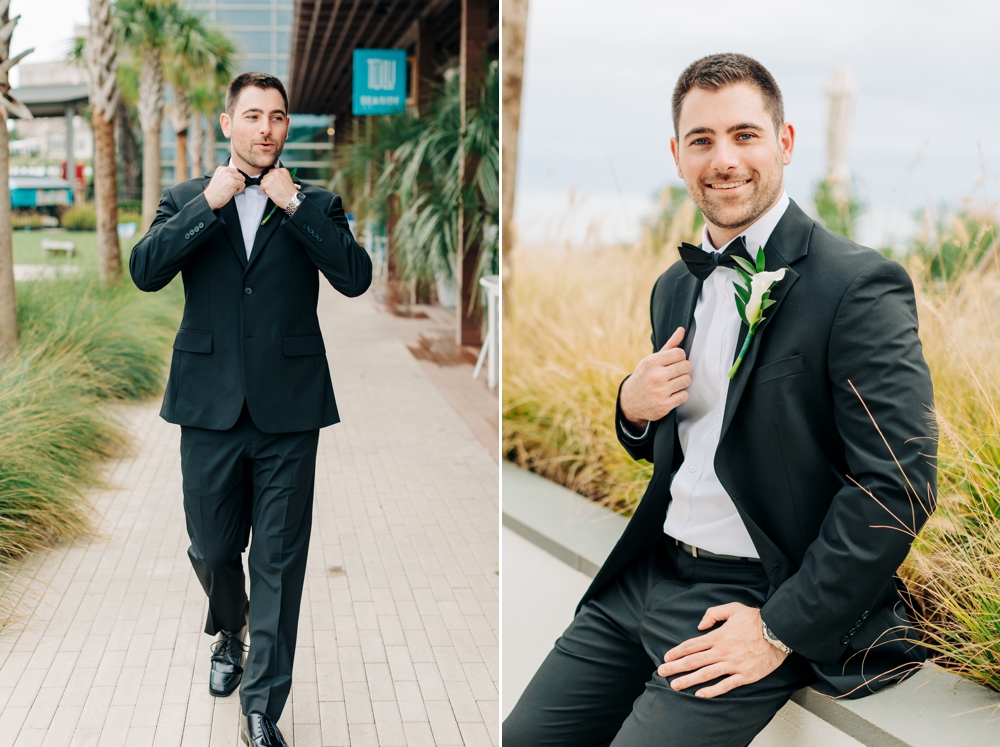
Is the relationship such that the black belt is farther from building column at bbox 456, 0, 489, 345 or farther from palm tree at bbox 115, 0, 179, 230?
palm tree at bbox 115, 0, 179, 230

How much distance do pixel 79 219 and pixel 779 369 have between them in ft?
114

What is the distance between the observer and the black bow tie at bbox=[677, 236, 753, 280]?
2.32 m

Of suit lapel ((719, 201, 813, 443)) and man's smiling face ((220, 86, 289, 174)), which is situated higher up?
man's smiling face ((220, 86, 289, 174))

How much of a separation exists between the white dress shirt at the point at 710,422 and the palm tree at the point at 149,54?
15133 millimetres

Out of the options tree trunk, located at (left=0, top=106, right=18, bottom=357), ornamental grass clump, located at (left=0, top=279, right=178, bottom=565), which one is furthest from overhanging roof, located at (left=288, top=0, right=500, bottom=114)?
tree trunk, located at (left=0, top=106, right=18, bottom=357)

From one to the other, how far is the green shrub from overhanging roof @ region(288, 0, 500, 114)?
42.8 ft

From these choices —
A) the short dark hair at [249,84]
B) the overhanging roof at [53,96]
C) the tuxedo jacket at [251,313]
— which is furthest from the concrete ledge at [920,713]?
the overhanging roof at [53,96]

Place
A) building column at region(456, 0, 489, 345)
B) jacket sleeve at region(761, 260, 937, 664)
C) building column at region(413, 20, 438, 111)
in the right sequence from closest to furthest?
1. jacket sleeve at region(761, 260, 937, 664)
2. building column at region(456, 0, 489, 345)
3. building column at region(413, 20, 438, 111)

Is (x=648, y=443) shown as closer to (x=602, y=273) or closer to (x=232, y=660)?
(x=232, y=660)

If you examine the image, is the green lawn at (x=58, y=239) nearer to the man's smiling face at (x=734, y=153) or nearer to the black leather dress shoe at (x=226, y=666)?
the black leather dress shoe at (x=226, y=666)

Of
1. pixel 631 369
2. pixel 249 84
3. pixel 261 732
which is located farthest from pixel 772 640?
pixel 631 369

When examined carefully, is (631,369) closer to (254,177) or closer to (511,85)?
(254,177)

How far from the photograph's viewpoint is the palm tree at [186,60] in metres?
22.8

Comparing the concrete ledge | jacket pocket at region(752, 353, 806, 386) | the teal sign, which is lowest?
the concrete ledge
